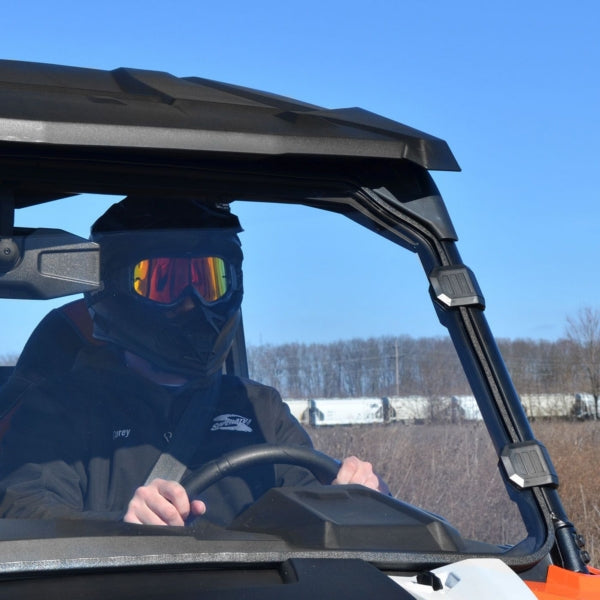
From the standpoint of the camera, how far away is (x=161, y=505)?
5.35 ft

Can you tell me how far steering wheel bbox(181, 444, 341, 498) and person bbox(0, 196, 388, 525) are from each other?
2 cm

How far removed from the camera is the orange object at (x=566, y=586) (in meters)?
1.52

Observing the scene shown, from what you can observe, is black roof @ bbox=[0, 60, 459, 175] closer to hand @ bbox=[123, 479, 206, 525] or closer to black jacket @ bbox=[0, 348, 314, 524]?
black jacket @ bbox=[0, 348, 314, 524]

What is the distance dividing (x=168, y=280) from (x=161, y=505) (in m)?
0.42

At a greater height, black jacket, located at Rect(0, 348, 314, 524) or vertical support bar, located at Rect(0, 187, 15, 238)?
vertical support bar, located at Rect(0, 187, 15, 238)

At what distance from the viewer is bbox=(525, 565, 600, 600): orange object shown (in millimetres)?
1518

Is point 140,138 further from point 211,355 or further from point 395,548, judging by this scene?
point 395,548

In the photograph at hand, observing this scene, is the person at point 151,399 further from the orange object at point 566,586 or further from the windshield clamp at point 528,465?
the orange object at point 566,586

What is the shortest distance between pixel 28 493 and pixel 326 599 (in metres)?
0.58

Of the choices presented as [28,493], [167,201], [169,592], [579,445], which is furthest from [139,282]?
[579,445]

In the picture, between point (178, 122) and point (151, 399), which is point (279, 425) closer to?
point (151, 399)

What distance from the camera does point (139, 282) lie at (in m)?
1.79

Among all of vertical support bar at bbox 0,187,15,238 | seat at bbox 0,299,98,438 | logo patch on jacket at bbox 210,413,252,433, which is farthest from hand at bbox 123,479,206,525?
vertical support bar at bbox 0,187,15,238

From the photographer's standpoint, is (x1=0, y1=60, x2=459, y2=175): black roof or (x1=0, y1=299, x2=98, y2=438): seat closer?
(x1=0, y1=60, x2=459, y2=175): black roof
